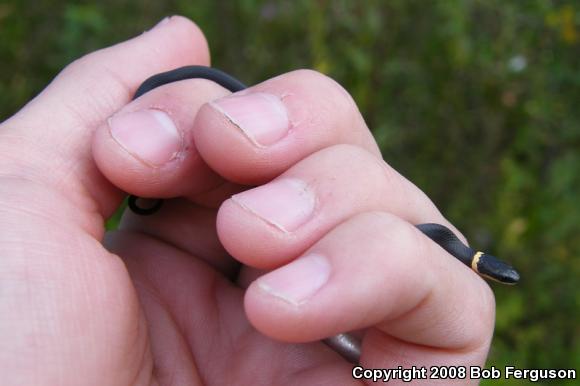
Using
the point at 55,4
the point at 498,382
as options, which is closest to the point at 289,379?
the point at 498,382

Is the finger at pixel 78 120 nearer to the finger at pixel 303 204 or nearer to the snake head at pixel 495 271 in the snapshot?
the finger at pixel 303 204

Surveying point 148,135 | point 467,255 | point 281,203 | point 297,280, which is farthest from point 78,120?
point 467,255

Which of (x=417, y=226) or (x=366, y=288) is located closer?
(x=366, y=288)

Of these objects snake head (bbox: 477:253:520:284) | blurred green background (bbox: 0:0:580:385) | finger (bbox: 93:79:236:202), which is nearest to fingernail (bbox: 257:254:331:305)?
finger (bbox: 93:79:236:202)

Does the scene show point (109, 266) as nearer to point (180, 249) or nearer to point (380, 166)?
point (180, 249)

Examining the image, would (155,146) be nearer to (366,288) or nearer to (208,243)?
(208,243)

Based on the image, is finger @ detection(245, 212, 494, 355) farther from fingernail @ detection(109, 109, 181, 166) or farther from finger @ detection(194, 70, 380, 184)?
fingernail @ detection(109, 109, 181, 166)
